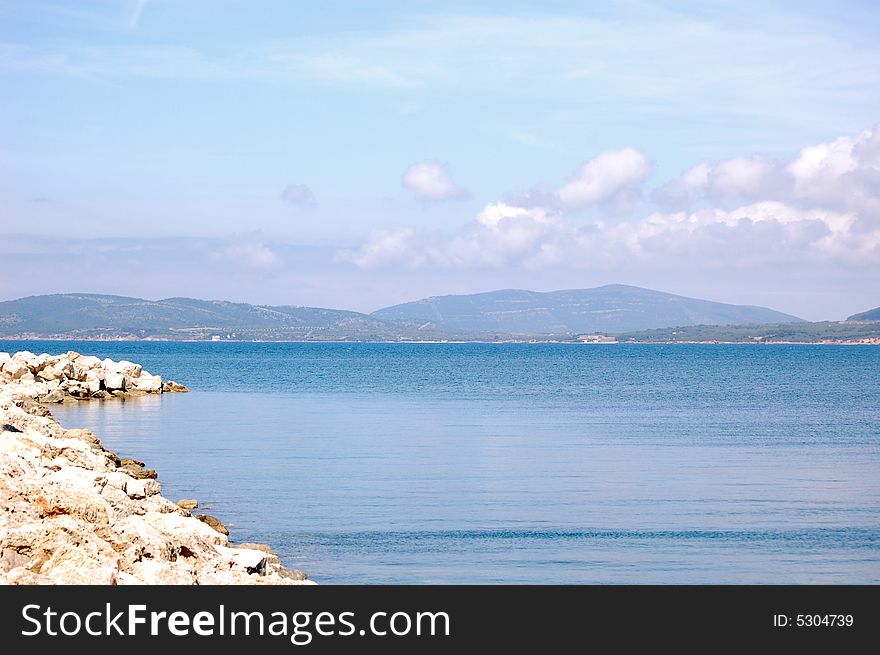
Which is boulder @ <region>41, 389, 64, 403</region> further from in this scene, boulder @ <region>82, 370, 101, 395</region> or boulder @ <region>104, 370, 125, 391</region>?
boulder @ <region>104, 370, 125, 391</region>

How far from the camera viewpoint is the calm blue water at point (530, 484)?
16453mm

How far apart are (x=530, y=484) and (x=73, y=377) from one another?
35.4 m

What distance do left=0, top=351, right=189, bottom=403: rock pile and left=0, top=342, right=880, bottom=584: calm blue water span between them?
270cm

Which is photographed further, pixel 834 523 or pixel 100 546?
pixel 834 523

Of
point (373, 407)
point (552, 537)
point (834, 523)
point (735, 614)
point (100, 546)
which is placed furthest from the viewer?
point (373, 407)

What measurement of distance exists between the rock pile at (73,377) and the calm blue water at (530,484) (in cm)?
270

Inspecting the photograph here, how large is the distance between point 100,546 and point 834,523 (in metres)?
13.3

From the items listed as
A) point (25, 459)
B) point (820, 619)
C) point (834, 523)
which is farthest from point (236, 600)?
point (834, 523)

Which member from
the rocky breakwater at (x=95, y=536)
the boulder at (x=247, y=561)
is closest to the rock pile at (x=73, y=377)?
the rocky breakwater at (x=95, y=536)

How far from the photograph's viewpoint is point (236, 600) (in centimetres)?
983

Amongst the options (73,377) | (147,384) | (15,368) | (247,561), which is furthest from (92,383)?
(247,561)

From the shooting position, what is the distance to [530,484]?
23672mm

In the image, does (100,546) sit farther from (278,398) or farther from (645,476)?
(278,398)

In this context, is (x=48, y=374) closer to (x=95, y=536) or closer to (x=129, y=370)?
(x=129, y=370)
